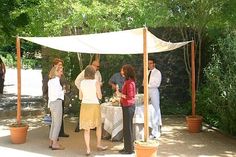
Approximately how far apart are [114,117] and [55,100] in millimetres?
1428

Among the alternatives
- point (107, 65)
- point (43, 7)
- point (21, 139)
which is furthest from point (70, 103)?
point (21, 139)

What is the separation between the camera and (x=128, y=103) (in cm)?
806

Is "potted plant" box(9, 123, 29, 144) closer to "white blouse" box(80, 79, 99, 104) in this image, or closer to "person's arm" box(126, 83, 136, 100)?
"white blouse" box(80, 79, 99, 104)

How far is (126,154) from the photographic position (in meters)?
8.15

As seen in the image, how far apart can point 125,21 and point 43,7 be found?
2292 mm

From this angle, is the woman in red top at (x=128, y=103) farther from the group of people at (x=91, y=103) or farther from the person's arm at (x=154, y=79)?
the person's arm at (x=154, y=79)

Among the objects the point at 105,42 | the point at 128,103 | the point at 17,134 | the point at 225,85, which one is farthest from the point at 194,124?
the point at 17,134

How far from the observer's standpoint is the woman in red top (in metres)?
8.06

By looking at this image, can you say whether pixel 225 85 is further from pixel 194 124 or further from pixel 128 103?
pixel 128 103

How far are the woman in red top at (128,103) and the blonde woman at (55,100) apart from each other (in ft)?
4.41

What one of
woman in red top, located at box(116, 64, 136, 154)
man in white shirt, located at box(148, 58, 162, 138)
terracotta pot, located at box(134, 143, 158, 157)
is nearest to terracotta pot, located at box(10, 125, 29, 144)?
woman in red top, located at box(116, 64, 136, 154)

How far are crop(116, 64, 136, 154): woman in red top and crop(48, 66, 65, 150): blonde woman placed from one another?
1.34 m

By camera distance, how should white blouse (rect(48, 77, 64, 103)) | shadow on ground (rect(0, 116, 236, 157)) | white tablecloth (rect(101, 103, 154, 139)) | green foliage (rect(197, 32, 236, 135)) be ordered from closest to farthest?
shadow on ground (rect(0, 116, 236, 157)) → white blouse (rect(48, 77, 64, 103)) → white tablecloth (rect(101, 103, 154, 139)) → green foliage (rect(197, 32, 236, 135))

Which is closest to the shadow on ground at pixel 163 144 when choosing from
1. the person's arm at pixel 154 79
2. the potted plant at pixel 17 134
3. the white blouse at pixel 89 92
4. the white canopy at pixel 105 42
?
the potted plant at pixel 17 134
